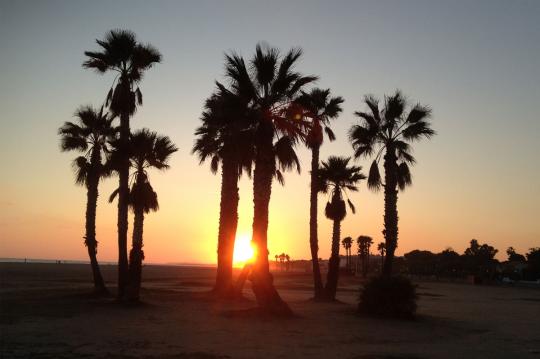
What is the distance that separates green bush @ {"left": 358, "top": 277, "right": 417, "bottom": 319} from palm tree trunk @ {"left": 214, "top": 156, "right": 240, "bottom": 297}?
433 inches

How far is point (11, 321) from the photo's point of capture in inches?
672

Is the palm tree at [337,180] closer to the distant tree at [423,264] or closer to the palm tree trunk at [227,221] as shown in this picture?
the palm tree trunk at [227,221]

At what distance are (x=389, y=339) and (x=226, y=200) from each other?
17284mm

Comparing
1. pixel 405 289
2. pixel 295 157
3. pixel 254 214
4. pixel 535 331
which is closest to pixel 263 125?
pixel 295 157

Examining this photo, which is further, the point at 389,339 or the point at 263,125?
the point at 263,125

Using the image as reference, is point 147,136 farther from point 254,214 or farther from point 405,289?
point 405,289

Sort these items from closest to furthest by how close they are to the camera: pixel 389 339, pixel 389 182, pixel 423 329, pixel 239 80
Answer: pixel 389 339 → pixel 423 329 → pixel 239 80 → pixel 389 182

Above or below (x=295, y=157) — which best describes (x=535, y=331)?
below

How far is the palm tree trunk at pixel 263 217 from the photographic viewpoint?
20391mm

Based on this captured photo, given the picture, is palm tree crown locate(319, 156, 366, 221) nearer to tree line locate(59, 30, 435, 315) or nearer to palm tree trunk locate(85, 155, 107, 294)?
tree line locate(59, 30, 435, 315)

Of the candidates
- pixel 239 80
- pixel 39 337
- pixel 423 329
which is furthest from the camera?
pixel 239 80

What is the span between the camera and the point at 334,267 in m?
32.4

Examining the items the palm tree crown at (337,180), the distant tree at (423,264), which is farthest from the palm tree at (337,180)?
the distant tree at (423,264)

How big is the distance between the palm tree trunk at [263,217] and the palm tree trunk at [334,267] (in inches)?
439
